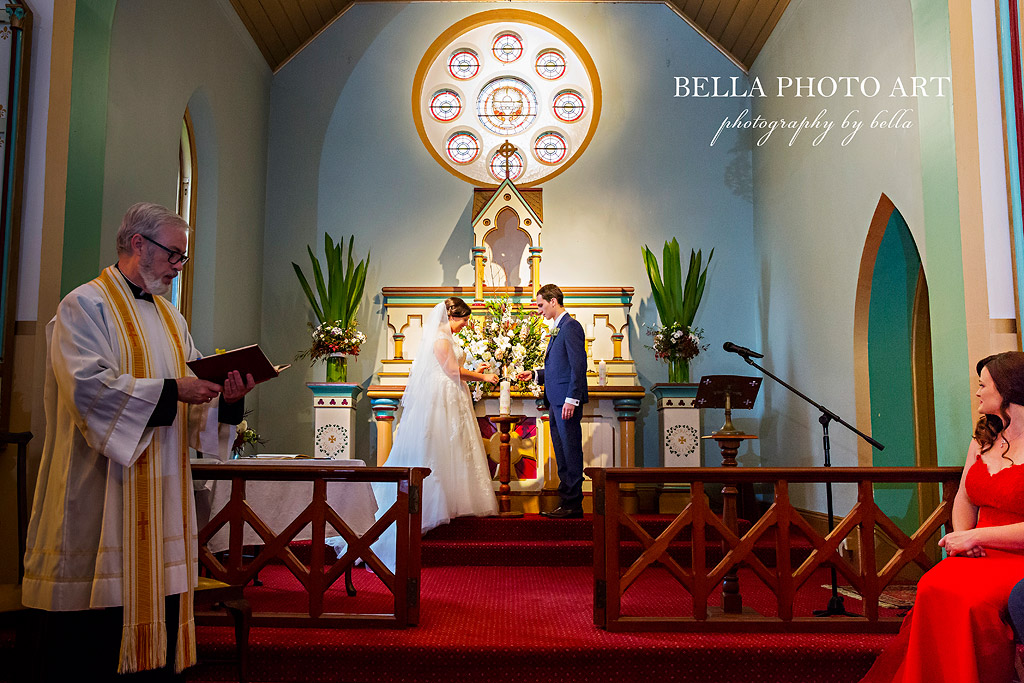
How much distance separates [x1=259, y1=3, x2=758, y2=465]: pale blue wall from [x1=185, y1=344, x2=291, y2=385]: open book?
20.6 ft

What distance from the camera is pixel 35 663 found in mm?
2562

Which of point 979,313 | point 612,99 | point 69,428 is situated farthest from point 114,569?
point 612,99

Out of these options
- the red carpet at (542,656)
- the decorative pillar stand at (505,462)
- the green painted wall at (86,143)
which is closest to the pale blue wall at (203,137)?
the green painted wall at (86,143)

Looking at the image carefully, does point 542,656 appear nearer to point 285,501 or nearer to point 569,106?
point 285,501

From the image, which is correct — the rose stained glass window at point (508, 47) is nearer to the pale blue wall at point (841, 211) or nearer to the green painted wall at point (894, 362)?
the pale blue wall at point (841, 211)

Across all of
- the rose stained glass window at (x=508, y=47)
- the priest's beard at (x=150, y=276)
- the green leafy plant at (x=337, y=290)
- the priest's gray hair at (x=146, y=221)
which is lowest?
the priest's beard at (x=150, y=276)

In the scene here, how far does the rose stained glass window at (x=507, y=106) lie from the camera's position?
949 centimetres

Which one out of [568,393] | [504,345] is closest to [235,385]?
[568,393]

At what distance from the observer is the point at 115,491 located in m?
2.45

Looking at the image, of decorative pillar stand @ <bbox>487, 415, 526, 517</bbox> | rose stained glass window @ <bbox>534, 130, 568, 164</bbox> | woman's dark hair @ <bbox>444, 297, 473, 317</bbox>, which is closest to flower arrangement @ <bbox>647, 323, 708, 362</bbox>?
decorative pillar stand @ <bbox>487, 415, 526, 517</bbox>

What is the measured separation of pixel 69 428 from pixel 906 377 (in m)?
6.04

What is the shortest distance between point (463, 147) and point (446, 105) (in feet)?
1.82

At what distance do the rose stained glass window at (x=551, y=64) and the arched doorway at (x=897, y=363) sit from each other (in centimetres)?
449

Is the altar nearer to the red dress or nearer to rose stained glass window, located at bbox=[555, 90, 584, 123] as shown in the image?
rose stained glass window, located at bbox=[555, 90, 584, 123]
